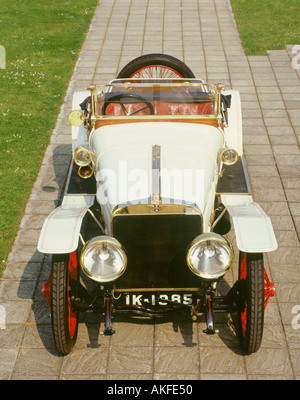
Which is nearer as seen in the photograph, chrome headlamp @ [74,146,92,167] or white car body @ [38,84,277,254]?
white car body @ [38,84,277,254]

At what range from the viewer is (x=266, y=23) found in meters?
11.5

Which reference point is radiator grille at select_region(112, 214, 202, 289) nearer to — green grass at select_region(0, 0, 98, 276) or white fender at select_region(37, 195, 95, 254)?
white fender at select_region(37, 195, 95, 254)

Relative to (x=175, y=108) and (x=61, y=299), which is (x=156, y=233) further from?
(x=175, y=108)

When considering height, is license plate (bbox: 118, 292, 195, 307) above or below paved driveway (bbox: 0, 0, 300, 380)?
above

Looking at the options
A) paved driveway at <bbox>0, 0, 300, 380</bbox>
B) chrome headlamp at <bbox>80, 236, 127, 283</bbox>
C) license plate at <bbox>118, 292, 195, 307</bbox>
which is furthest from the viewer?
paved driveway at <bbox>0, 0, 300, 380</bbox>

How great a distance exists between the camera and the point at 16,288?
4766 mm

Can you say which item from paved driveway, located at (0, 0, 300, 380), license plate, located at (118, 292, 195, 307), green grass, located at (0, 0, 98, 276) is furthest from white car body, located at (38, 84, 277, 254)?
green grass, located at (0, 0, 98, 276)

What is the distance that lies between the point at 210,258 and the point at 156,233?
1.34ft

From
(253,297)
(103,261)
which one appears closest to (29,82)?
(103,261)

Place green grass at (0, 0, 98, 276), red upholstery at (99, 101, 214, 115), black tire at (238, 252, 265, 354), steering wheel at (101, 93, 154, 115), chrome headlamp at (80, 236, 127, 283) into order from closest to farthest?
chrome headlamp at (80, 236, 127, 283), black tire at (238, 252, 265, 354), steering wheel at (101, 93, 154, 115), red upholstery at (99, 101, 214, 115), green grass at (0, 0, 98, 276)

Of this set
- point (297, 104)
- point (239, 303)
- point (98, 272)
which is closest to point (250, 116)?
point (297, 104)

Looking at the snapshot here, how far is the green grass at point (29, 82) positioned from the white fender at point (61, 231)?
4.51 ft

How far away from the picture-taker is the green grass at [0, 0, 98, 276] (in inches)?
244

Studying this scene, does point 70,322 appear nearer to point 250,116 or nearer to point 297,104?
point 250,116
